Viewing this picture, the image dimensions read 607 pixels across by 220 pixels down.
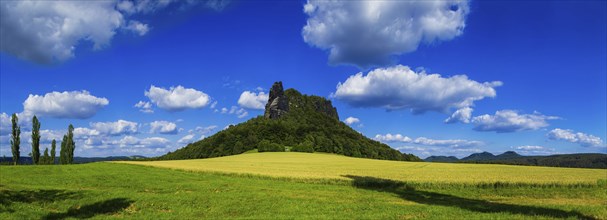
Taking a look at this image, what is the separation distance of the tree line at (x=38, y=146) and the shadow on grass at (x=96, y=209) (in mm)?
84315

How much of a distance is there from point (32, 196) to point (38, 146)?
8446 cm

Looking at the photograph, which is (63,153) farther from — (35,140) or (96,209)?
(96,209)

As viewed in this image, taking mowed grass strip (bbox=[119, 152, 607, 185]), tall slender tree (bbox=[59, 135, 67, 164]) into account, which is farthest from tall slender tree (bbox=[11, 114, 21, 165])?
mowed grass strip (bbox=[119, 152, 607, 185])

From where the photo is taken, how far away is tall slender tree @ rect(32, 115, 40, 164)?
9738 centimetres

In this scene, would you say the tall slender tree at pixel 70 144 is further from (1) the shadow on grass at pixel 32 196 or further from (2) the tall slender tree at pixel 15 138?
(1) the shadow on grass at pixel 32 196

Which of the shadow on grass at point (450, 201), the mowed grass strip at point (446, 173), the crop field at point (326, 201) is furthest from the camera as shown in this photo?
the mowed grass strip at point (446, 173)

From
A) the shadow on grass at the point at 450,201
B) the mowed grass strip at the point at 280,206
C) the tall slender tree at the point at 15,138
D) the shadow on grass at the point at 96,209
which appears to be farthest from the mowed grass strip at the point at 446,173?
the tall slender tree at the point at 15,138

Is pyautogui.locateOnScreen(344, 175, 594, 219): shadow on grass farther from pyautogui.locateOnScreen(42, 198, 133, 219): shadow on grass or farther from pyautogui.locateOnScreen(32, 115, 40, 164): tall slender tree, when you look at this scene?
pyautogui.locateOnScreen(32, 115, 40, 164): tall slender tree

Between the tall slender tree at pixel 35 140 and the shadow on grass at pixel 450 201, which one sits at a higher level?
the tall slender tree at pixel 35 140

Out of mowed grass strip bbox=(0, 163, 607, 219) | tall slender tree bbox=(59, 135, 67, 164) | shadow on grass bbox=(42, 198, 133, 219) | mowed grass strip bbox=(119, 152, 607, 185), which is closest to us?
mowed grass strip bbox=(0, 163, 607, 219)

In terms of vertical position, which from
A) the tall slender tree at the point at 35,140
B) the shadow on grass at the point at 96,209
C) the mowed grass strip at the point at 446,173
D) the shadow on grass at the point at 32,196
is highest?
the tall slender tree at the point at 35,140

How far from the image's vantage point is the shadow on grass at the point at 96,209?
72.9 feet

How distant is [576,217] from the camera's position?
19.3 m

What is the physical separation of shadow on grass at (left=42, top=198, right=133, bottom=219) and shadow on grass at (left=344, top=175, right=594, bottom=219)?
20267 mm
